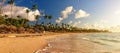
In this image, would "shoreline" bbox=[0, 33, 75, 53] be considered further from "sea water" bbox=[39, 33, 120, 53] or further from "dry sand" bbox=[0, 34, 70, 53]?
"sea water" bbox=[39, 33, 120, 53]

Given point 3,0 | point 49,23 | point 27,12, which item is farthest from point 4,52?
point 49,23

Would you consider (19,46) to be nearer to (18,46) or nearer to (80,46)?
(18,46)

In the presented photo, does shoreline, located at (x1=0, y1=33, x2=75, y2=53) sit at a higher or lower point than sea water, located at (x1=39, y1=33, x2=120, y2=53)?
higher

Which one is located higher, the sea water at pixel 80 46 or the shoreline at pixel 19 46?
the shoreline at pixel 19 46

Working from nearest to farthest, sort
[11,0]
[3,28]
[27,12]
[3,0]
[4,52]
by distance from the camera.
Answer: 1. [4,52]
2. [3,28]
3. [3,0]
4. [11,0]
5. [27,12]

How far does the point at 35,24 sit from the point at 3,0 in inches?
2711

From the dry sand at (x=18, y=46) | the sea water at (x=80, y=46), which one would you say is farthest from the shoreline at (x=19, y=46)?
the sea water at (x=80, y=46)

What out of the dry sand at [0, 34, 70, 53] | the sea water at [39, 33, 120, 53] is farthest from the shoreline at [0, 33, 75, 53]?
A: the sea water at [39, 33, 120, 53]

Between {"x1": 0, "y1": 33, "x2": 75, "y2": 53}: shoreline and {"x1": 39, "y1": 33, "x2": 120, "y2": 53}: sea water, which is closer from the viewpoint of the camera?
{"x1": 0, "y1": 33, "x2": 75, "y2": 53}: shoreline

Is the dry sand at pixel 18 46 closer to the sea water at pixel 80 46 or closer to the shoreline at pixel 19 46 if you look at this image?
the shoreline at pixel 19 46

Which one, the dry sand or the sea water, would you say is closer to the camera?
the dry sand

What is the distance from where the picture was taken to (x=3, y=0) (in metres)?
86.4

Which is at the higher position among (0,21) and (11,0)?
(11,0)

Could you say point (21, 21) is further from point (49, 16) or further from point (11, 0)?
point (49, 16)
